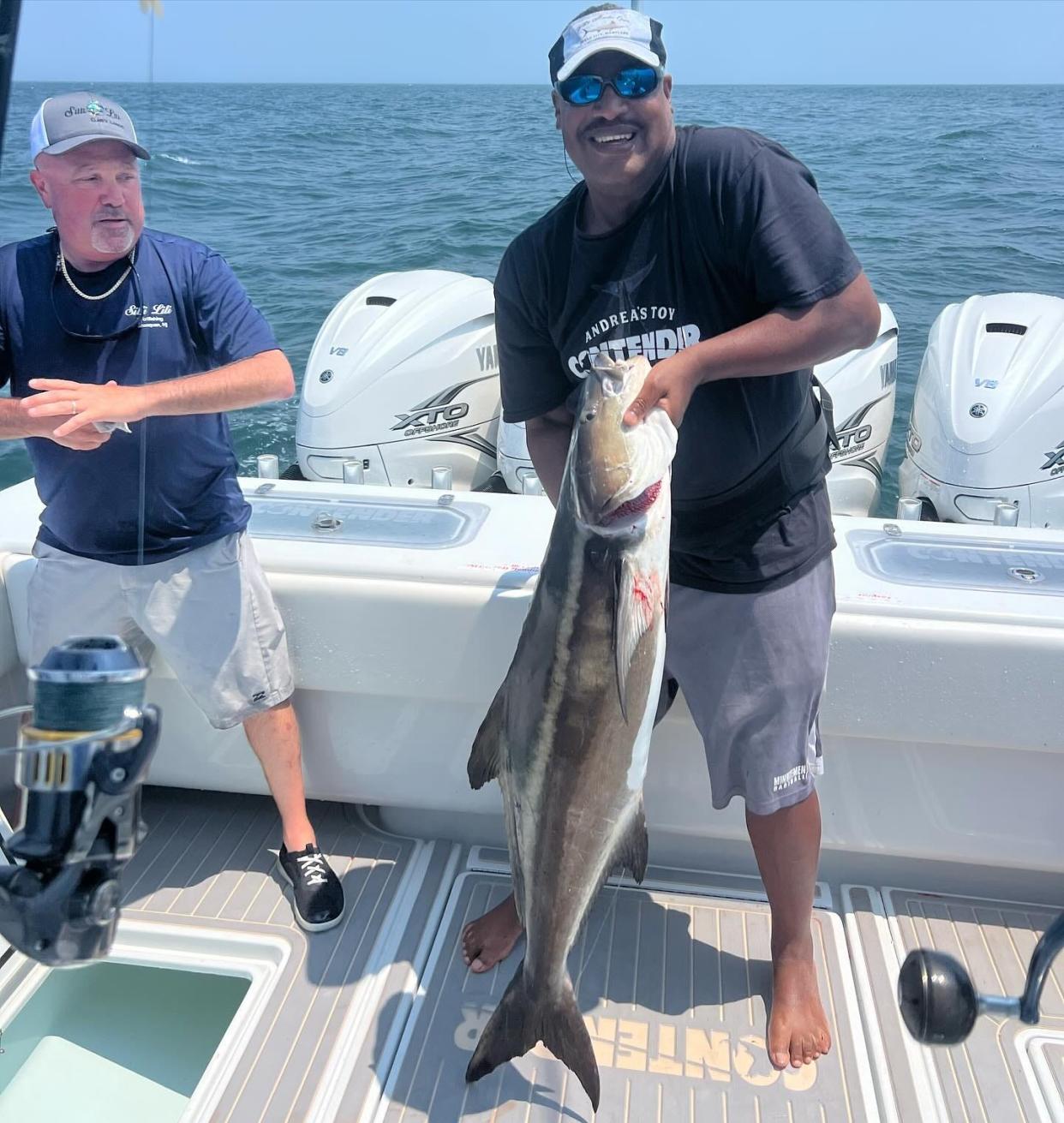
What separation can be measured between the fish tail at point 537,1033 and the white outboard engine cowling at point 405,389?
323cm

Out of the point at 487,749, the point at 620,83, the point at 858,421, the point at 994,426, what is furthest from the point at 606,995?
the point at 858,421

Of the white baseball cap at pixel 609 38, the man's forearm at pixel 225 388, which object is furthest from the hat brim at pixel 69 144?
the white baseball cap at pixel 609 38

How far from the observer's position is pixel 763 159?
75.6 inches

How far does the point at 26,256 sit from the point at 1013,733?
8.69 ft

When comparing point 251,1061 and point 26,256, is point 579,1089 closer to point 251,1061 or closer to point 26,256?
point 251,1061

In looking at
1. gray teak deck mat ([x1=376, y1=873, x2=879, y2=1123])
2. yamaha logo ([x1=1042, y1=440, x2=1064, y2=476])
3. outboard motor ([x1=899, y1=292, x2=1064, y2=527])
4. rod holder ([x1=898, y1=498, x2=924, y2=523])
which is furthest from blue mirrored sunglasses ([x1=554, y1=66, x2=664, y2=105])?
yamaha logo ([x1=1042, y1=440, x2=1064, y2=476])

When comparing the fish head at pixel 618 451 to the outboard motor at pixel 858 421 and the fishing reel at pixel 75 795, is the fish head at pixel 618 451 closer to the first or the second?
the fishing reel at pixel 75 795

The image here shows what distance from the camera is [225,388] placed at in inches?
94.4

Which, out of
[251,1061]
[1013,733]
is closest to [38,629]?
[251,1061]

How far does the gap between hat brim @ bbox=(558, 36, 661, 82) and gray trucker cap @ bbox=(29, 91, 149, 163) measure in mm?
1164

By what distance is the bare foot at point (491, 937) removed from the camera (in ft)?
8.57

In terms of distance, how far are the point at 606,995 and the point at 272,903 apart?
959mm

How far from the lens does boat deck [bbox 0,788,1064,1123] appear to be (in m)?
2.25

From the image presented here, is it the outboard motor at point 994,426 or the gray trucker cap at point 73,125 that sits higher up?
the gray trucker cap at point 73,125
